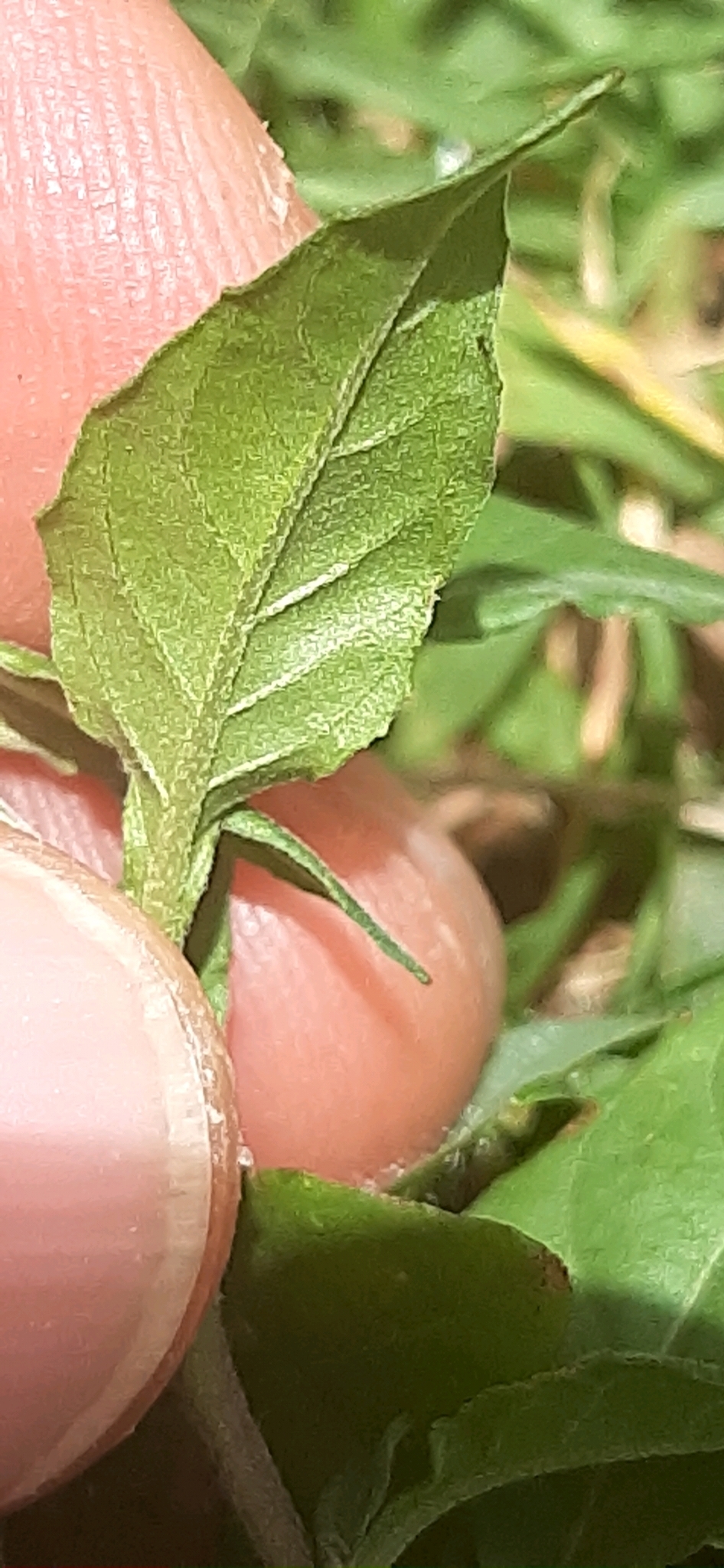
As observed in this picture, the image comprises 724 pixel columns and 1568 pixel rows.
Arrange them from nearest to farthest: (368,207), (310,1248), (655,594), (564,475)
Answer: (368,207) → (310,1248) → (655,594) → (564,475)

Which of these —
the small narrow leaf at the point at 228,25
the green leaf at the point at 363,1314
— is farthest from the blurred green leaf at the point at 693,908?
the small narrow leaf at the point at 228,25

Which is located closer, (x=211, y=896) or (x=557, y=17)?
(x=211, y=896)

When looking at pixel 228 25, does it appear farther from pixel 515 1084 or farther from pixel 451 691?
pixel 515 1084

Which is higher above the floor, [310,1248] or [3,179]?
[3,179]

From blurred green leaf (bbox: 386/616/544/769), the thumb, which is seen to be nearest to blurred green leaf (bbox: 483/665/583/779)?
blurred green leaf (bbox: 386/616/544/769)

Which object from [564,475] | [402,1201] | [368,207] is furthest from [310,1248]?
[564,475]

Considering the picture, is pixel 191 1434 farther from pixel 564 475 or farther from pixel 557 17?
pixel 557 17

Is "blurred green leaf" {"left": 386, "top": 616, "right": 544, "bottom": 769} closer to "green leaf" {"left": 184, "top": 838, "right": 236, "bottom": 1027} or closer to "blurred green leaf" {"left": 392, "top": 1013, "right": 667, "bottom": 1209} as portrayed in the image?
"blurred green leaf" {"left": 392, "top": 1013, "right": 667, "bottom": 1209}
